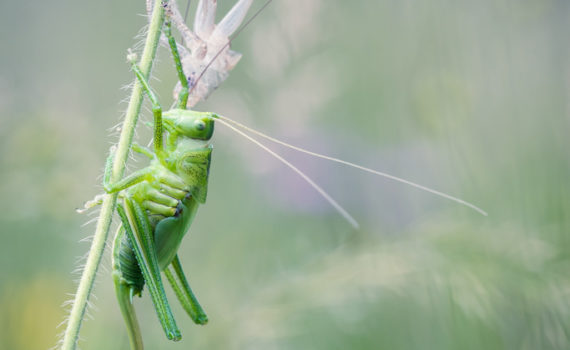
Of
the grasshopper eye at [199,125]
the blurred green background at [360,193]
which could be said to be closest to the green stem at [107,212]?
the blurred green background at [360,193]

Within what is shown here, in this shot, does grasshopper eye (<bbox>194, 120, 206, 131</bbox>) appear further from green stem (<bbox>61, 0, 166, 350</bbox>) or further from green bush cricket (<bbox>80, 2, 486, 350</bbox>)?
green stem (<bbox>61, 0, 166, 350</bbox>)

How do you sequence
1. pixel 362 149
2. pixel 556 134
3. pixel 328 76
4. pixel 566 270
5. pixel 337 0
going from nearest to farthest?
pixel 566 270 < pixel 556 134 < pixel 328 76 < pixel 362 149 < pixel 337 0

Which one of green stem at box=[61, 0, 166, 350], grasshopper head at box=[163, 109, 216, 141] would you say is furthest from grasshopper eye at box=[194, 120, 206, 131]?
green stem at box=[61, 0, 166, 350]

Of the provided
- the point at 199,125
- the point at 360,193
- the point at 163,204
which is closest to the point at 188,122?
the point at 199,125

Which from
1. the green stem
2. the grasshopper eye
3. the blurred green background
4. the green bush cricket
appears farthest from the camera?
the blurred green background

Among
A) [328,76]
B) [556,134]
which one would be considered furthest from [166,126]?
[556,134]

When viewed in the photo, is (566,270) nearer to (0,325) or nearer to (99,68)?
(0,325)

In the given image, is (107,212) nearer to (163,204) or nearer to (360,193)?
(163,204)
